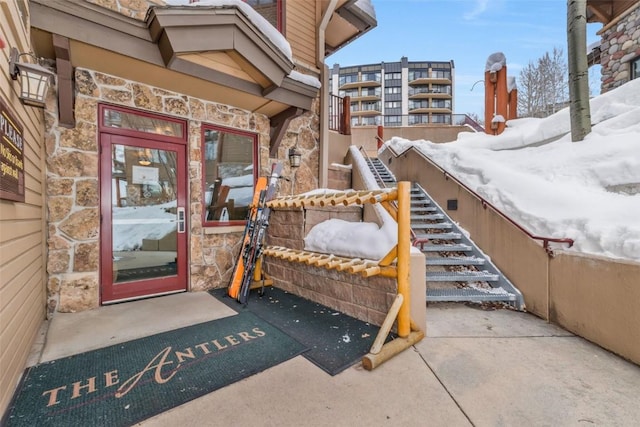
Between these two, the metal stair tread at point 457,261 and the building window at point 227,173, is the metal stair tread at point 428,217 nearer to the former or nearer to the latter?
the metal stair tread at point 457,261

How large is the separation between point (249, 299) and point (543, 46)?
830 inches

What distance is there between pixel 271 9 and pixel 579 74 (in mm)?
5420

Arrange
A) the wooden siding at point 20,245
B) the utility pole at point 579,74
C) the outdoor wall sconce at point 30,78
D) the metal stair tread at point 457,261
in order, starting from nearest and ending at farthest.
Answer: the wooden siding at point 20,245, the outdoor wall sconce at point 30,78, the metal stair tread at point 457,261, the utility pole at point 579,74

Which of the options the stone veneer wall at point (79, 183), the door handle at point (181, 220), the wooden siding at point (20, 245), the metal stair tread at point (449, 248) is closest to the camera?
the wooden siding at point (20, 245)

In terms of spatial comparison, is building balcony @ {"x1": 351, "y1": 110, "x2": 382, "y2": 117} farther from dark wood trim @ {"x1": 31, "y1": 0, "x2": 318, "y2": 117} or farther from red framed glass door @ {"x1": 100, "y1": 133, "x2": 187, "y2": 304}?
red framed glass door @ {"x1": 100, "y1": 133, "x2": 187, "y2": 304}

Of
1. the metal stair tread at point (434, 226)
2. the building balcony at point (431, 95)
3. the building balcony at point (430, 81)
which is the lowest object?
the metal stair tread at point (434, 226)

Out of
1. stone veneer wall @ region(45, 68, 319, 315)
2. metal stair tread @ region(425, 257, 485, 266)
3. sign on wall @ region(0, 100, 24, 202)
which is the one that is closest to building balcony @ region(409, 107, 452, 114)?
metal stair tread @ region(425, 257, 485, 266)

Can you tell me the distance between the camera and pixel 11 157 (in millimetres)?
1699

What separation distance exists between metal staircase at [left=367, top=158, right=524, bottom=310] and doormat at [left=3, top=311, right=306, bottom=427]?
6.25 ft

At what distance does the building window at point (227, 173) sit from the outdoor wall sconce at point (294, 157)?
2.09 ft

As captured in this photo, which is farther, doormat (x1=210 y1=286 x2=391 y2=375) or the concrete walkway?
doormat (x1=210 y1=286 x2=391 y2=375)

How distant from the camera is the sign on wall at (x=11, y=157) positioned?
1.54 meters

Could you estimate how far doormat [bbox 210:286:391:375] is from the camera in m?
2.08

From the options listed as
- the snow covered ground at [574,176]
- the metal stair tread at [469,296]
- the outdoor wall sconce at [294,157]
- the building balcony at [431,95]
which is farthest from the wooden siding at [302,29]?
the building balcony at [431,95]
